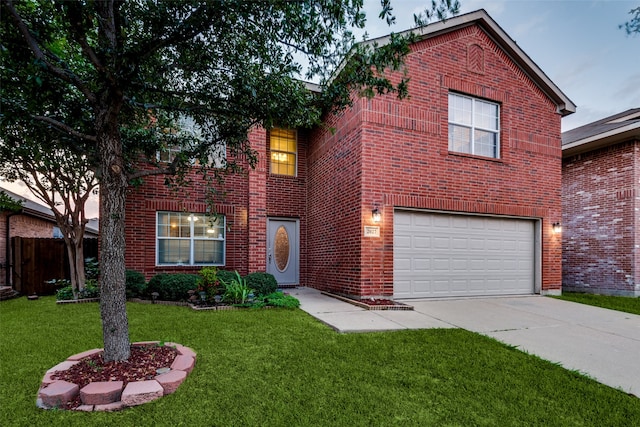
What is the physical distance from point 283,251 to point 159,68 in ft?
24.0

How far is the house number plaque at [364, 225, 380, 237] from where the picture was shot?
297 inches

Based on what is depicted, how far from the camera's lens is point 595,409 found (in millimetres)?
2914

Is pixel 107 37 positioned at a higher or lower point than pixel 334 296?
higher

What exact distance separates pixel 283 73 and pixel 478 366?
4.11m

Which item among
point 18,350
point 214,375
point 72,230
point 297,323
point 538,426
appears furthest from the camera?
point 72,230

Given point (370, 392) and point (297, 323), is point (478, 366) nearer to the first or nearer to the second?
point (370, 392)

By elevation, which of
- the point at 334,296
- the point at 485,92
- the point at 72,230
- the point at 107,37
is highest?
the point at 485,92

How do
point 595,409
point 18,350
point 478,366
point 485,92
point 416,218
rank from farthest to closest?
point 485,92, point 416,218, point 18,350, point 478,366, point 595,409

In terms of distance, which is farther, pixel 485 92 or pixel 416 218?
pixel 485 92

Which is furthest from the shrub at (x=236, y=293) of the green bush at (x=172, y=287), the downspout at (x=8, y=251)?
the downspout at (x=8, y=251)

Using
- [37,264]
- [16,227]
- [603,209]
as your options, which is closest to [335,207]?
[37,264]

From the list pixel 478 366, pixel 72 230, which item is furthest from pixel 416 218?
pixel 72 230

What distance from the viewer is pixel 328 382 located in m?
3.31

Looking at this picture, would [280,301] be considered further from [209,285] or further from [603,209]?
[603,209]
